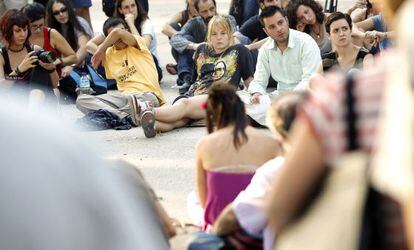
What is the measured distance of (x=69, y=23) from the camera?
11.4m

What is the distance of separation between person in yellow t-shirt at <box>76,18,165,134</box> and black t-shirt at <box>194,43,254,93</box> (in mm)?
677

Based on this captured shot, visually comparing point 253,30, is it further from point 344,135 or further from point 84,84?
point 344,135

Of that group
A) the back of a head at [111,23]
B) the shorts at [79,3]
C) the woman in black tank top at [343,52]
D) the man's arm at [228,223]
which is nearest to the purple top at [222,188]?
the man's arm at [228,223]

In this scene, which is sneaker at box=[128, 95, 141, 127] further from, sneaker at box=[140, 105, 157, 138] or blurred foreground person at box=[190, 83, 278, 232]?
blurred foreground person at box=[190, 83, 278, 232]

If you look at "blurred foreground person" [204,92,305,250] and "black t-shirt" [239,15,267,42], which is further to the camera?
"black t-shirt" [239,15,267,42]

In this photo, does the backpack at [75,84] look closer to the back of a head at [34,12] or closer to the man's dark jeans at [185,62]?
the back of a head at [34,12]

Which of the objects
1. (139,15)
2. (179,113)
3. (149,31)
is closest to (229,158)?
(179,113)

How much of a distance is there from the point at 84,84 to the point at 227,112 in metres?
4.77

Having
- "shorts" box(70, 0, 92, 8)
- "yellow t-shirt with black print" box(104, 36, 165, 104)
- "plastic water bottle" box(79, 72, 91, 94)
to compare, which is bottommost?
"plastic water bottle" box(79, 72, 91, 94)

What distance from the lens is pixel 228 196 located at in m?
5.59

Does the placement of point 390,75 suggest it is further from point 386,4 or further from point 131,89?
point 131,89

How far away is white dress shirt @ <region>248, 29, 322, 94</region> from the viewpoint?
9305 mm

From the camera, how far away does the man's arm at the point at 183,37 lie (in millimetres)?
11164

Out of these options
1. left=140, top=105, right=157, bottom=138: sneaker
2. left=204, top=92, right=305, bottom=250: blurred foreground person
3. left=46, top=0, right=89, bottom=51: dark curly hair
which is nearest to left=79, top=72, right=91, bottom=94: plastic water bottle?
left=46, top=0, right=89, bottom=51: dark curly hair
